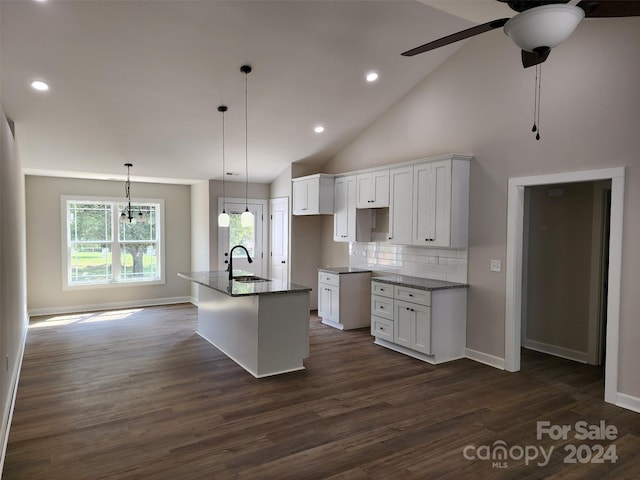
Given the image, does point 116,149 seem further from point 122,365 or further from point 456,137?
point 456,137

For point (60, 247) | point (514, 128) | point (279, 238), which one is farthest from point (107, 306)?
point (514, 128)

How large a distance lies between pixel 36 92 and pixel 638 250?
584 cm

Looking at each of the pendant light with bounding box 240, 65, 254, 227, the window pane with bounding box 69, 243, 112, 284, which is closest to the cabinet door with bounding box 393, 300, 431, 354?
the pendant light with bounding box 240, 65, 254, 227

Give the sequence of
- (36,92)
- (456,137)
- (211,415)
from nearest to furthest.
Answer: (211,415), (36,92), (456,137)

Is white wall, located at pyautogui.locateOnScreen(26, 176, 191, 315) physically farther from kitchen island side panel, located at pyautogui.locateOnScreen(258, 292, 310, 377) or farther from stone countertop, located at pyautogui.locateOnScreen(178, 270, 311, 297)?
kitchen island side panel, located at pyautogui.locateOnScreen(258, 292, 310, 377)

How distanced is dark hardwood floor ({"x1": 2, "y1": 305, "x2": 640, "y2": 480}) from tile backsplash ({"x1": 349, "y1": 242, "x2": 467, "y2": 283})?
1.11 meters

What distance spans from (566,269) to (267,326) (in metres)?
3.63

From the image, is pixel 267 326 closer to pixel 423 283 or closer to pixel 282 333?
pixel 282 333

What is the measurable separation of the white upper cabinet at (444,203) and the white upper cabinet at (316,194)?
1923 millimetres

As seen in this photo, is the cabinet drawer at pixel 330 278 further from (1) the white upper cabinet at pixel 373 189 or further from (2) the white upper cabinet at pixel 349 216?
(1) the white upper cabinet at pixel 373 189

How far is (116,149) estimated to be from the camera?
19.1ft

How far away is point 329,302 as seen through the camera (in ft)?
21.0

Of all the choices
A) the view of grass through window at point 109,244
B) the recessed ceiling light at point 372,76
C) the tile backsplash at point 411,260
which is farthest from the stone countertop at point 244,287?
the view of grass through window at point 109,244

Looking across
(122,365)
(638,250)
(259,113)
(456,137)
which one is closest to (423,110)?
(456,137)
